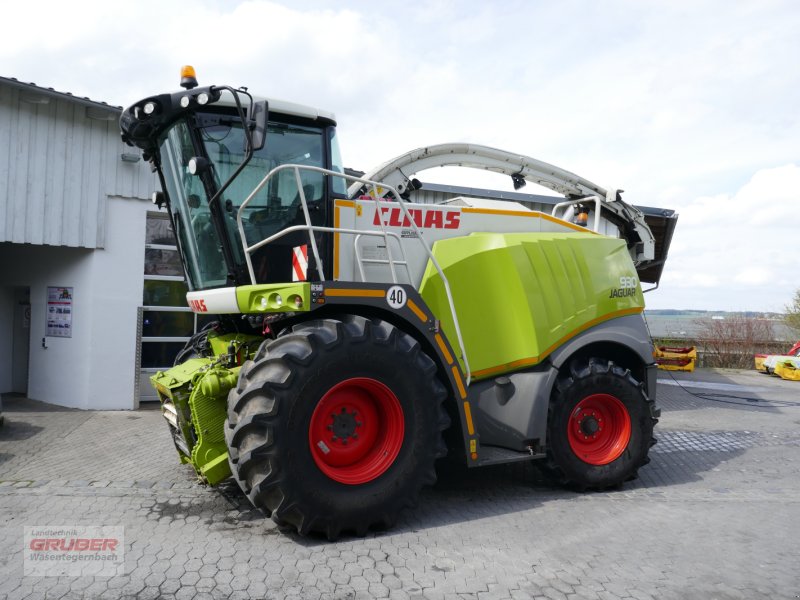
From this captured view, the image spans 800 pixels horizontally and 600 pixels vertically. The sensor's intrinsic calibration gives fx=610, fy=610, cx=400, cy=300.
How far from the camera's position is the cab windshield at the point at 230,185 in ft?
14.8

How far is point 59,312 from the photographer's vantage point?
934 cm

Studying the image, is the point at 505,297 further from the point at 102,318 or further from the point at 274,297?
the point at 102,318

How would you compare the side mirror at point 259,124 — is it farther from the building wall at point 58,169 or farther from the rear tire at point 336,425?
the building wall at point 58,169

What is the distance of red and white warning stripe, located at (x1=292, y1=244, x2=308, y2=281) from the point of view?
14.8ft

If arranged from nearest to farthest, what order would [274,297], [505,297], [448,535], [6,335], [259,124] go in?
[259,124]
[274,297]
[448,535]
[505,297]
[6,335]

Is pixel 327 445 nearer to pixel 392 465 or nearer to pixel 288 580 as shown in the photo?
pixel 392 465

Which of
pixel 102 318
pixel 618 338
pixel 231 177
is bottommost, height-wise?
pixel 618 338

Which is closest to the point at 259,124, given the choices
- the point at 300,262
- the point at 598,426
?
the point at 300,262

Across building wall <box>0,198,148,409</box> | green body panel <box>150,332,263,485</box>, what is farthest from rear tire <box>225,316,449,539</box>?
building wall <box>0,198,148,409</box>

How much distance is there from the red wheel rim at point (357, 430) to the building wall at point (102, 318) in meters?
5.93

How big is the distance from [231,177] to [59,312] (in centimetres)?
662

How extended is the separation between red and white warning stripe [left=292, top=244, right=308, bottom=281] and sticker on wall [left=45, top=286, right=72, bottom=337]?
616 cm

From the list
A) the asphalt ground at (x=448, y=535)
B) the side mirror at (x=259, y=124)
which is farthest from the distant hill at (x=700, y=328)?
the side mirror at (x=259, y=124)

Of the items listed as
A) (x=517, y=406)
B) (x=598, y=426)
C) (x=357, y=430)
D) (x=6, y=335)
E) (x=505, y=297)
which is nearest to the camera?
(x=357, y=430)
